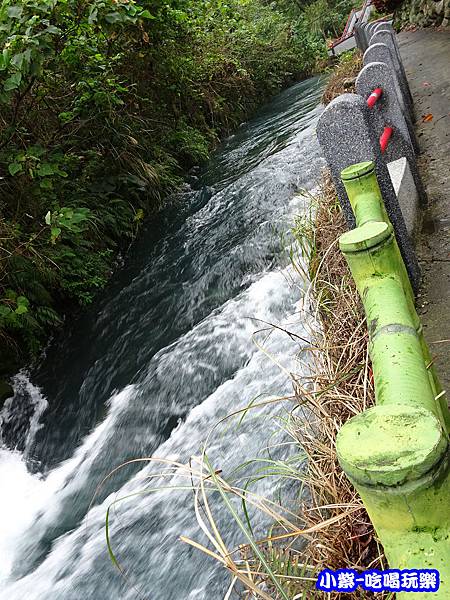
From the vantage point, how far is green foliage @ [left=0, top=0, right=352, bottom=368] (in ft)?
17.6

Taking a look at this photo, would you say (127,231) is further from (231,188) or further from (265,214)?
(265,214)

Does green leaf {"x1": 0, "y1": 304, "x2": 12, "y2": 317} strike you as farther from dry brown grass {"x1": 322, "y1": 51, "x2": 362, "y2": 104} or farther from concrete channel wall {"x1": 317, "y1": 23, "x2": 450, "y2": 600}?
dry brown grass {"x1": 322, "y1": 51, "x2": 362, "y2": 104}

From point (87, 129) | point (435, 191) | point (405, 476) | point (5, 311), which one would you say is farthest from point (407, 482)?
point (87, 129)

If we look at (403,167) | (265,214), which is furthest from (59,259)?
(403,167)

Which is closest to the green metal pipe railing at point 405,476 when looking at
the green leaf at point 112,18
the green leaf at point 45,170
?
the green leaf at point 45,170

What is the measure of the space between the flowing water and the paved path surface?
755 millimetres

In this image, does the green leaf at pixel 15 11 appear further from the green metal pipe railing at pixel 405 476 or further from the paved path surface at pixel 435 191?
the green metal pipe railing at pixel 405 476

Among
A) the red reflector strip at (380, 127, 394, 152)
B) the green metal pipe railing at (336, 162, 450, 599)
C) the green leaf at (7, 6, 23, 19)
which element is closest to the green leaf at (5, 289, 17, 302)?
the green leaf at (7, 6, 23, 19)

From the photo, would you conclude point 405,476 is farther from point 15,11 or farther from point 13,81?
point 15,11

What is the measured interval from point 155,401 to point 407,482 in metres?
3.57

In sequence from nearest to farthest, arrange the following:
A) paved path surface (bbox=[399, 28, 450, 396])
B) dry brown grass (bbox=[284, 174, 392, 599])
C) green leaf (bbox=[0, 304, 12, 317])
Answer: dry brown grass (bbox=[284, 174, 392, 599]), paved path surface (bbox=[399, 28, 450, 396]), green leaf (bbox=[0, 304, 12, 317])

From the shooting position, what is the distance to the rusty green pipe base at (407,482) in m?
0.73

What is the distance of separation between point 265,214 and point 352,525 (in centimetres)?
522

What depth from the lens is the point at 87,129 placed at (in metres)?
7.88
